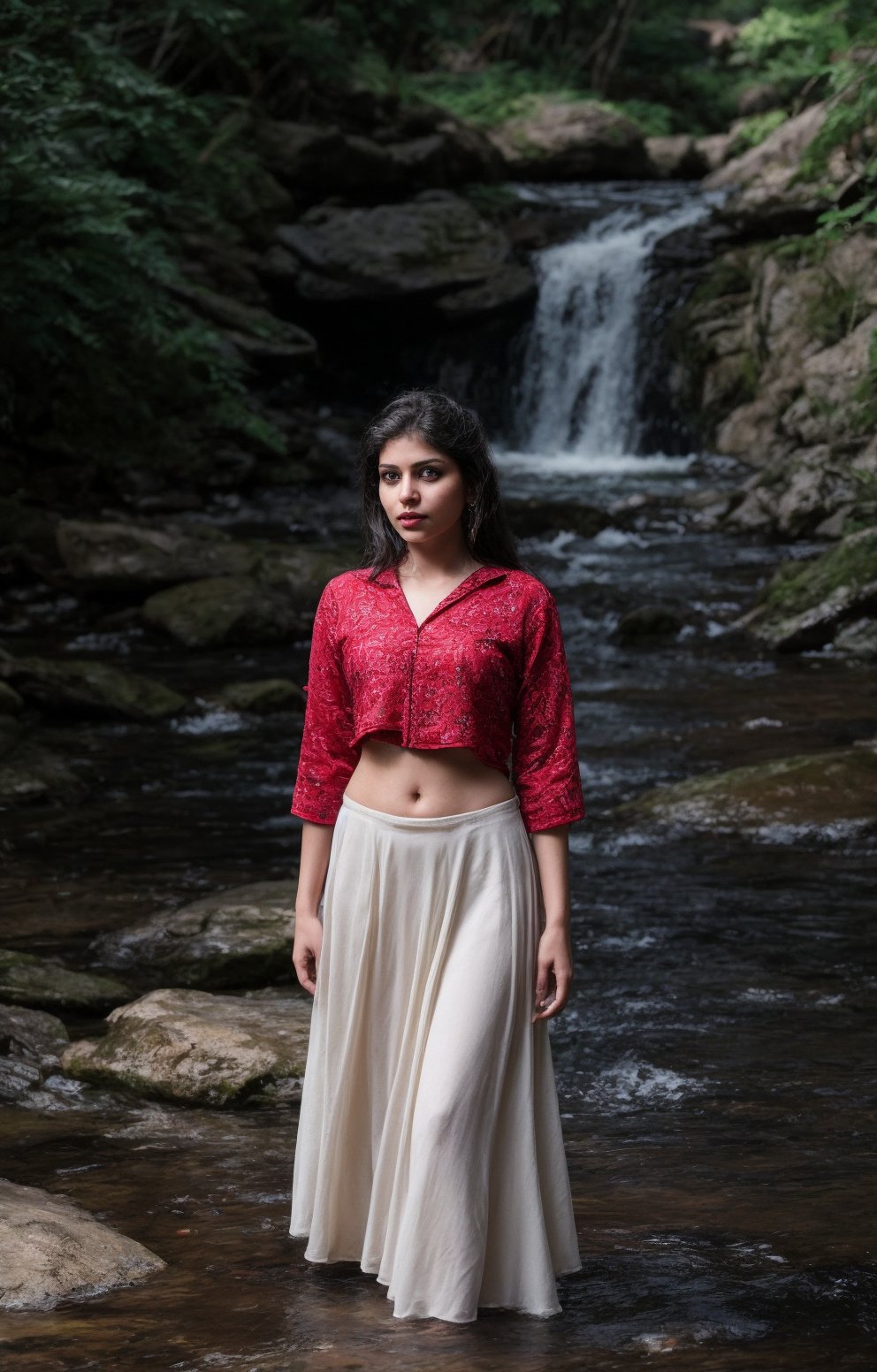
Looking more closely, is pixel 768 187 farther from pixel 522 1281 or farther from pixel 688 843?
pixel 522 1281

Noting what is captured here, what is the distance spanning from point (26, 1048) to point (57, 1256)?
6.47ft

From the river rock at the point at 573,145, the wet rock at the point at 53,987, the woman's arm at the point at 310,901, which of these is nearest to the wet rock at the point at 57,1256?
the woman's arm at the point at 310,901

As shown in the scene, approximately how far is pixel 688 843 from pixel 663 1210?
4.15 m

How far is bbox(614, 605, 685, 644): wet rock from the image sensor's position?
1309 centimetres

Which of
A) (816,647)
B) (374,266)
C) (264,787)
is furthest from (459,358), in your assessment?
(264,787)

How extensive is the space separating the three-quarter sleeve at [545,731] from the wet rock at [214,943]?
3.11 m

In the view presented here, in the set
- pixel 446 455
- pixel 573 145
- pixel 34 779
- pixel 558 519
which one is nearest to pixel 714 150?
pixel 573 145

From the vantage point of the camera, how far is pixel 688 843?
7.89 metres

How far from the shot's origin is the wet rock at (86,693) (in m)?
11.0

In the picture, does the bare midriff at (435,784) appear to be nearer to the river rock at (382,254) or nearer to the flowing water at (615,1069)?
the flowing water at (615,1069)

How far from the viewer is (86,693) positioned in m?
11.0

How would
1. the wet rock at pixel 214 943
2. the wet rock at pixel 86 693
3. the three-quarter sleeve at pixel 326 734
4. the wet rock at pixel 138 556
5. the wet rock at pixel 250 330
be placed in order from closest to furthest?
the three-quarter sleeve at pixel 326 734, the wet rock at pixel 214 943, the wet rock at pixel 86 693, the wet rock at pixel 138 556, the wet rock at pixel 250 330

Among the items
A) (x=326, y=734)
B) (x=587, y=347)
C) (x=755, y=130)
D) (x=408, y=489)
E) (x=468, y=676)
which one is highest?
(x=755, y=130)

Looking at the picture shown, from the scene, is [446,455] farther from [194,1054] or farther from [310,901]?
[194,1054]
